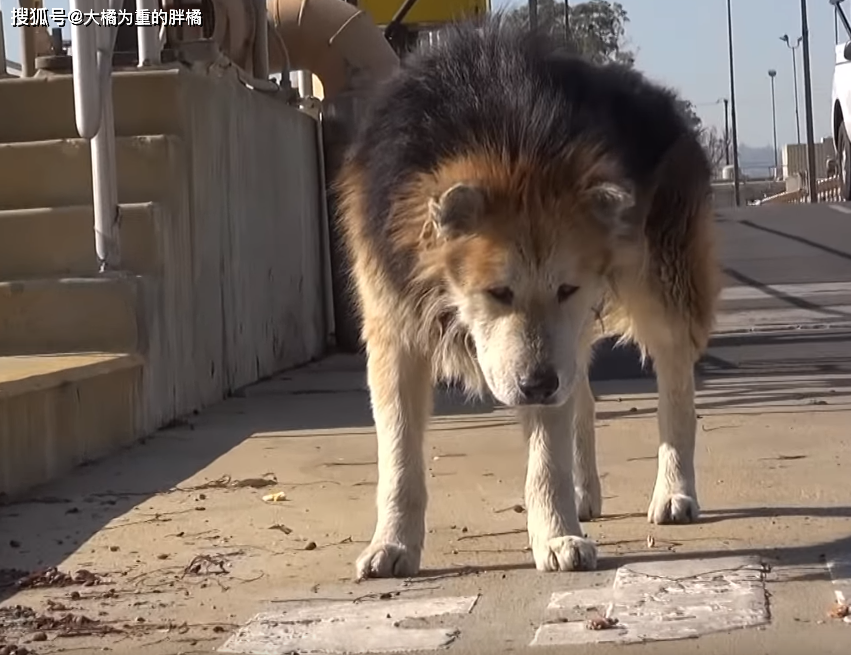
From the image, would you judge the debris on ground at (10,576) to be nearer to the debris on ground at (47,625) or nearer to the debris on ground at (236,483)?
the debris on ground at (47,625)

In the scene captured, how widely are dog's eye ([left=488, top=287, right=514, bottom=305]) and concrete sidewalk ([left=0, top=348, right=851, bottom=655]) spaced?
2.55ft

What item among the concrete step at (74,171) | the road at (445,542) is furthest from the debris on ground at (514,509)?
the concrete step at (74,171)

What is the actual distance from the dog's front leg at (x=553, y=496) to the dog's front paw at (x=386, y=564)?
1.21 feet

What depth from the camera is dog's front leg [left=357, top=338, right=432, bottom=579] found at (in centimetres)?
425

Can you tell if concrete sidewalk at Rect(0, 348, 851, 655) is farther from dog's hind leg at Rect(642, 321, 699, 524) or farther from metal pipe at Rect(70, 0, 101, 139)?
metal pipe at Rect(70, 0, 101, 139)

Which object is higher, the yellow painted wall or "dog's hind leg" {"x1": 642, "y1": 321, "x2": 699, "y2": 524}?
the yellow painted wall

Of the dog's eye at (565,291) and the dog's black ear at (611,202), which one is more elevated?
the dog's black ear at (611,202)

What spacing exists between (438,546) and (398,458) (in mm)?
443

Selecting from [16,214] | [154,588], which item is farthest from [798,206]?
[154,588]

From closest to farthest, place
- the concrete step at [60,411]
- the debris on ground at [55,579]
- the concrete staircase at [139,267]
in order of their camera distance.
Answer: the debris on ground at [55,579] < the concrete step at [60,411] < the concrete staircase at [139,267]

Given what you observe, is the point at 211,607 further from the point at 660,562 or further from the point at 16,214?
the point at 16,214

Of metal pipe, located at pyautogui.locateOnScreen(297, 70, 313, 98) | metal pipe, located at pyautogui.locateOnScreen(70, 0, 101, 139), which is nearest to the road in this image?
metal pipe, located at pyautogui.locateOnScreen(70, 0, 101, 139)

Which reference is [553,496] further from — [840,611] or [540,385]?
[840,611]

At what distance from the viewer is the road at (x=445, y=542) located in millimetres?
3650
